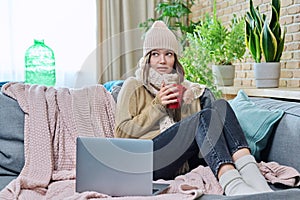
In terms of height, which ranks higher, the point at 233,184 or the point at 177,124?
the point at 177,124

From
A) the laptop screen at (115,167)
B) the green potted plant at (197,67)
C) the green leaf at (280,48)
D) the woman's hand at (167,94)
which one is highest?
the green leaf at (280,48)

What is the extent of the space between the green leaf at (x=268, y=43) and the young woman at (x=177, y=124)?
80 centimetres

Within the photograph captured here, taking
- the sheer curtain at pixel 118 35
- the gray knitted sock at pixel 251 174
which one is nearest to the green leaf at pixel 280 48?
the gray knitted sock at pixel 251 174

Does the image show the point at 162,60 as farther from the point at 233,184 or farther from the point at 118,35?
the point at 118,35

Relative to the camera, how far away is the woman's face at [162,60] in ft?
6.44

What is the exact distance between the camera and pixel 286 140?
171cm

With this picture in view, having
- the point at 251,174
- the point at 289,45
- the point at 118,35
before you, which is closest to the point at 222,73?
the point at 289,45

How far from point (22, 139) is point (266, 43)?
1.55 meters

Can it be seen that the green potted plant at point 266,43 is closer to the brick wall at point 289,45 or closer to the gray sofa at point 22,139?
the brick wall at point 289,45

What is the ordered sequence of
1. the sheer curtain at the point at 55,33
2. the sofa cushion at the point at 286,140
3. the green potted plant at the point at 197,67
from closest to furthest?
1. the sofa cushion at the point at 286,140
2. the green potted plant at the point at 197,67
3. the sheer curtain at the point at 55,33

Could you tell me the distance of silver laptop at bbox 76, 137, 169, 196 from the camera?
1.41 metres

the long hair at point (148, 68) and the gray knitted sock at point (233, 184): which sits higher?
the long hair at point (148, 68)

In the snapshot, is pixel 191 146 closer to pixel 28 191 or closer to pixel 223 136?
pixel 223 136

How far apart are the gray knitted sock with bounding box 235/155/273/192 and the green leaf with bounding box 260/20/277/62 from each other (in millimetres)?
1225
